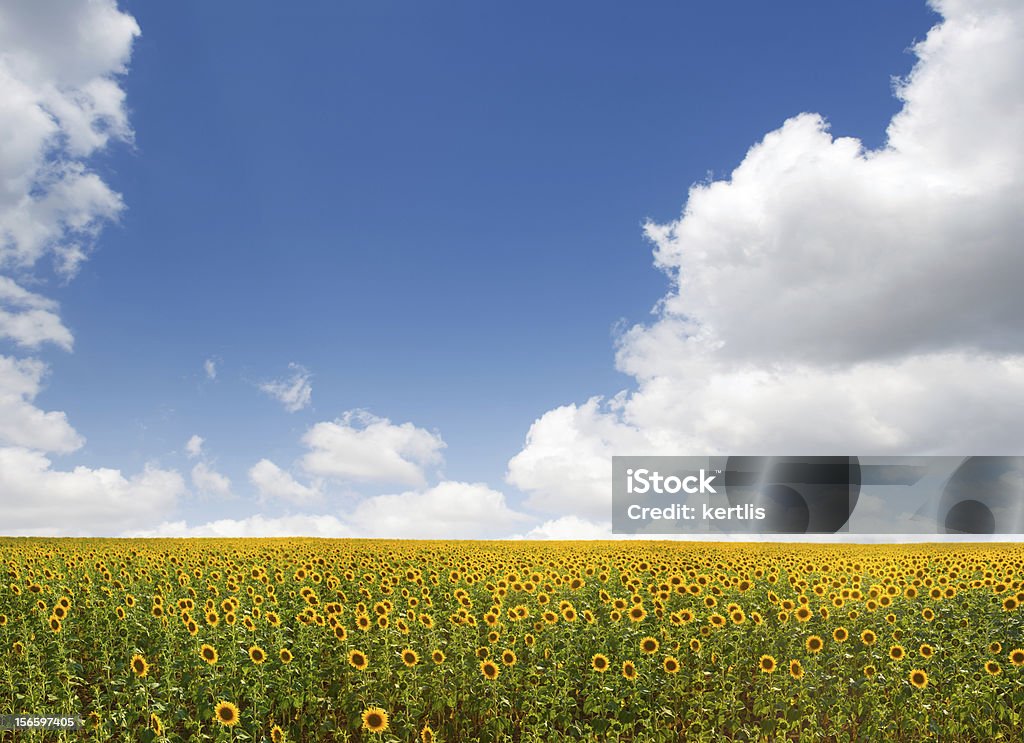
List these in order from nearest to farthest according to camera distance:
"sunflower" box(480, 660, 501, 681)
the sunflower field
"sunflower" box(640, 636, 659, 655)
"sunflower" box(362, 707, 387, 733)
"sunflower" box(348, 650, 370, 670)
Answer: "sunflower" box(362, 707, 387, 733) → the sunflower field → "sunflower" box(480, 660, 501, 681) → "sunflower" box(348, 650, 370, 670) → "sunflower" box(640, 636, 659, 655)

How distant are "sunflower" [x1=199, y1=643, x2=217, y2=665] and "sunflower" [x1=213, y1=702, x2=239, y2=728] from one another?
1373mm

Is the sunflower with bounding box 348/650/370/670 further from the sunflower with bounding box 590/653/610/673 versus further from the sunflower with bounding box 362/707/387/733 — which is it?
the sunflower with bounding box 590/653/610/673

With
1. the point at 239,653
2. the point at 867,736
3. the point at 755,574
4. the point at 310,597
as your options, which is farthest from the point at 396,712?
the point at 755,574

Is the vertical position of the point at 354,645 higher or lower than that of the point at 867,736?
higher

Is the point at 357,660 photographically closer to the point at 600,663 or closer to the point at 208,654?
the point at 208,654

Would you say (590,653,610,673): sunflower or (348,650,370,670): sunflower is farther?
(590,653,610,673): sunflower

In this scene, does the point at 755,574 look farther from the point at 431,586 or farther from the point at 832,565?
the point at 431,586

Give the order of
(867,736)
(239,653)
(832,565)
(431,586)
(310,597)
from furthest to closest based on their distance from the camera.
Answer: (832,565)
(431,586)
(310,597)
(239,653)
(867,736)

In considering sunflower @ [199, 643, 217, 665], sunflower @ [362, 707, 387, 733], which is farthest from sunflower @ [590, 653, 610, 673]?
sunflower @ [199, 643, 217, 665]

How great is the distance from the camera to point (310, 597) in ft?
42.9

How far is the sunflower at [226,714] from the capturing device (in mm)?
8430

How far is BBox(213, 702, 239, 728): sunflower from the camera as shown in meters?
8.43

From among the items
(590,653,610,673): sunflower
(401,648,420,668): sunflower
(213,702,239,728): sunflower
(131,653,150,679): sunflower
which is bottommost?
(213,702,239,728): sunflower

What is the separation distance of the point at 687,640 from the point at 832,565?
12.7m
